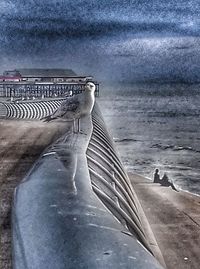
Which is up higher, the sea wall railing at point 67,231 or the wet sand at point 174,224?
the sea wall railing at point 67,231

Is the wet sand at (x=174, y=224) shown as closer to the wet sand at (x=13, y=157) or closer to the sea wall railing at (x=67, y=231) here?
the wet sand at (x=13, y=157)

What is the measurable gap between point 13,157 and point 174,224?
6.72 meters

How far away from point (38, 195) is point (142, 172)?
40.2m

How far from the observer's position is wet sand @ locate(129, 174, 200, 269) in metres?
11.7

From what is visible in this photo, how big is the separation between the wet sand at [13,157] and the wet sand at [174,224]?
11.8 ft

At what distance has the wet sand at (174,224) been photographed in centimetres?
1170

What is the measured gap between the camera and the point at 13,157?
11.1 m

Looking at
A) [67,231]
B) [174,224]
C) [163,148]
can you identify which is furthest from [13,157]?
[163,148]

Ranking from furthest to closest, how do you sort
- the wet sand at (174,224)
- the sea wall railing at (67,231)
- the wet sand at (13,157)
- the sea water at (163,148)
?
the sea water at (163,148) < the wet sand at (174,224) < the wet sand at (13,157) < the sea wall railing at (67,231)

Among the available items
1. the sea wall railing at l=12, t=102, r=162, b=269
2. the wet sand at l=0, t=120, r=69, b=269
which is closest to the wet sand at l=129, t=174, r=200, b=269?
the wet sand at l=0, t=120, r=69, b=269

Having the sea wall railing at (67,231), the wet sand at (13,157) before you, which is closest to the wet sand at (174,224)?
the wet sand at (13,157)

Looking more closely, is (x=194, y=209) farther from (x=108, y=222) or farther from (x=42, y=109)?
(x=42, y=109)

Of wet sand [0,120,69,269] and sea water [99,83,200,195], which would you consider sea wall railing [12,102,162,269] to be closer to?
wet sand [0,120,69,269]

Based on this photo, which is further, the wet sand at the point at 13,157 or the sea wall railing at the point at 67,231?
the wet sand at the point at 13,157
